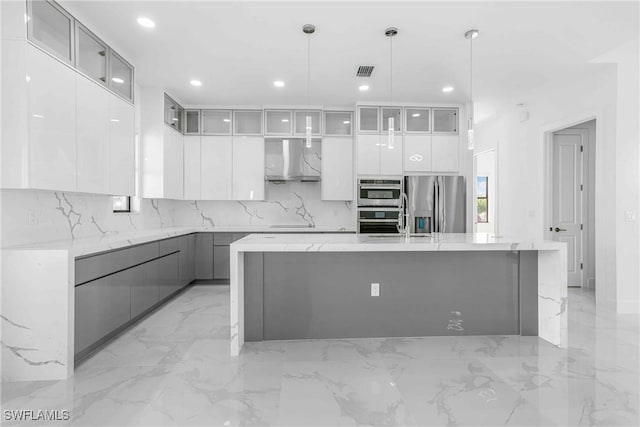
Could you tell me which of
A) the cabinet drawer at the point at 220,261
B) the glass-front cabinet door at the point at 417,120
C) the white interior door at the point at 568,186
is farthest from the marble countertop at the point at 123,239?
the white interior door at the point at 568,186

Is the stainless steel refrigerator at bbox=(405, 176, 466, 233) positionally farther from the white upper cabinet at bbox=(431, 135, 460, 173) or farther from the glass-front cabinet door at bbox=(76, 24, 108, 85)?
the glass-front cabinet door at bbox=(76, 24, 108, 85)

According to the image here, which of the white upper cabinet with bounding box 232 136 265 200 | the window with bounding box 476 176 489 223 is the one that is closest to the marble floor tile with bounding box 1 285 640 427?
the white upper cabinet with bounding box 232 136 265 200

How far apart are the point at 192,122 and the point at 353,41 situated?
315 centimetres

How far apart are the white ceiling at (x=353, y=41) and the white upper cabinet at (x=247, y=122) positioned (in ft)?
2.44

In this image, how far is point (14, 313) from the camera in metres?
2.38

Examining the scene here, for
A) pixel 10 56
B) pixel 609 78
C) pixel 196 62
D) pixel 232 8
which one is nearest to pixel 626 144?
pixel 609 78

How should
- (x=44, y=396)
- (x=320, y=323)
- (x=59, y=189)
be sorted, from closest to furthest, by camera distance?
(x=44, y=396) → (x=59, y=189) → (x=320, y=323)

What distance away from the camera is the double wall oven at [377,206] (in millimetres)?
5305

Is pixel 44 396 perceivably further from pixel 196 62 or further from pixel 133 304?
pixel 196 62

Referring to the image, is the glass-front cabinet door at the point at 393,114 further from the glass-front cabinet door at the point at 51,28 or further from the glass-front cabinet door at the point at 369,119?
the glass-front cabinet door at the point at 51,28

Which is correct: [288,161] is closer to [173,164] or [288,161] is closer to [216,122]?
[216,122]

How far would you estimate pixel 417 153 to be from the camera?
5449 millimetres

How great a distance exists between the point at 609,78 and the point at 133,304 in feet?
18.5

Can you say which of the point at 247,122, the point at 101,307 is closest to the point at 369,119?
the point at 247,122
